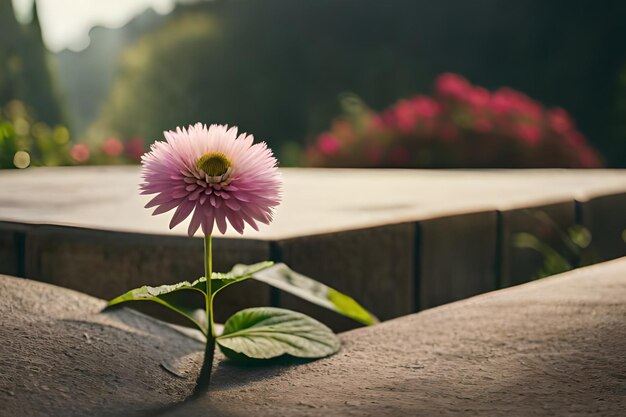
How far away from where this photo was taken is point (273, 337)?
130cm

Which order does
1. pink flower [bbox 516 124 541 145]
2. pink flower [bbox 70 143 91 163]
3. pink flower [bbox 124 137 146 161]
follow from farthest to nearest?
pink flower [bbox 124 137 146 161], pink flower [bbox 70 143 91 163], pink flower [bbox 516 124 541 145]

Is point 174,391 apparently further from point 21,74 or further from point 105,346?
point 21,74

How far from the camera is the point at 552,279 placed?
178 cm

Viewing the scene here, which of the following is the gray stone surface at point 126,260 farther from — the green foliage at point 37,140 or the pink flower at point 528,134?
the pink flower at point 528,134

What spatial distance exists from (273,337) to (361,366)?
0.14m

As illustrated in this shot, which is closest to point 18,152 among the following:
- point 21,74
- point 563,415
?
point 21,74

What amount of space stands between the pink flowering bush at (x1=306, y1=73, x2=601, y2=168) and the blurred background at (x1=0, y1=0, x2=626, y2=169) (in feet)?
0.04

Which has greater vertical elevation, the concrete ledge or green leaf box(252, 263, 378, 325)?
the concrete ledge

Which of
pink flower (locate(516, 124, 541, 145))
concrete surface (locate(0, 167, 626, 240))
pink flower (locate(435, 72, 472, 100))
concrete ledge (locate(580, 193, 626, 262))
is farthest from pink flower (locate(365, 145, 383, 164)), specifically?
concrete ledge (locate(580, 193, 626, 262))

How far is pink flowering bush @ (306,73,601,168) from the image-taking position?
256 inches

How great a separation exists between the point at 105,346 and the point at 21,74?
23.6 feet

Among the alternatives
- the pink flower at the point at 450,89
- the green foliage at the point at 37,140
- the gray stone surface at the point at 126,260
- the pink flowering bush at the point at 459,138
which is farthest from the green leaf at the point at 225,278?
the pink flower at the point at 450,89

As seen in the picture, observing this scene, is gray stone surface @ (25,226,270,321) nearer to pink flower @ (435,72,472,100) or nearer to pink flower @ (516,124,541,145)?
pink flower @ (516,124,541,145)

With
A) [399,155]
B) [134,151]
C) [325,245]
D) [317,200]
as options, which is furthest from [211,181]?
[134,151]
